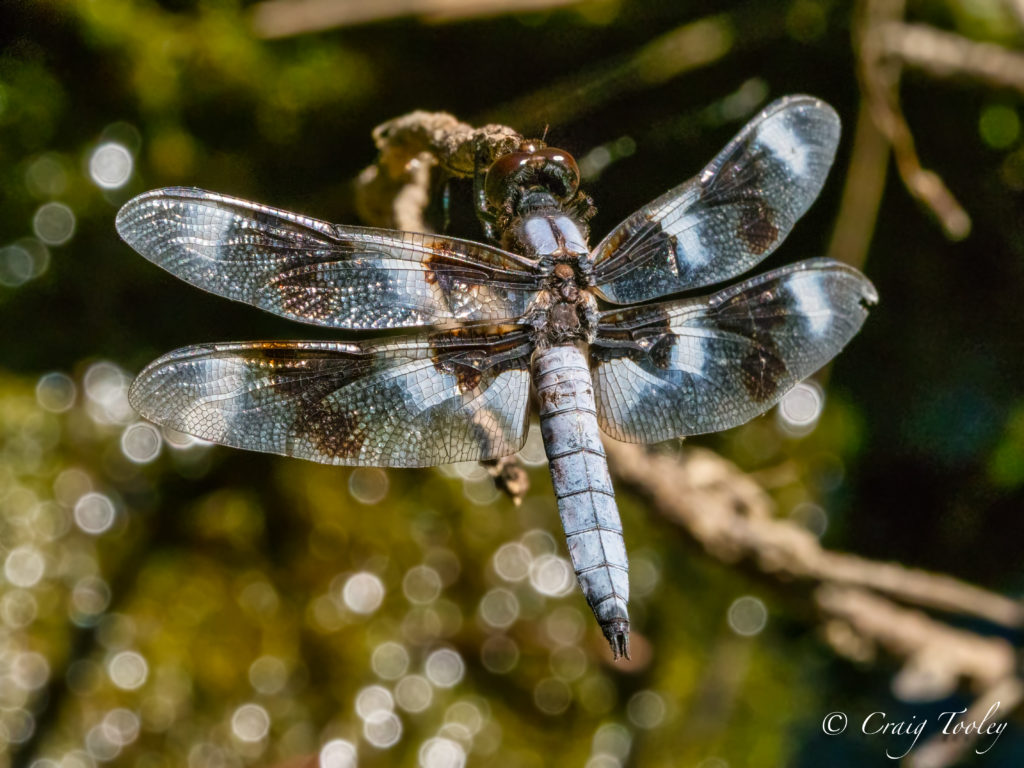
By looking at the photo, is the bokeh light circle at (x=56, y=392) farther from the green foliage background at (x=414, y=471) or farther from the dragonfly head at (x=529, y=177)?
the dragonfly head at (x=529, y=177)

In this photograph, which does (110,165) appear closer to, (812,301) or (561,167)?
(561,167)

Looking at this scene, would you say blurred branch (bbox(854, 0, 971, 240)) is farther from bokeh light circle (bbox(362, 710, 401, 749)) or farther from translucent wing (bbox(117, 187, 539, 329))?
bokeh light circle (bbox(362, 710, 401, 749))

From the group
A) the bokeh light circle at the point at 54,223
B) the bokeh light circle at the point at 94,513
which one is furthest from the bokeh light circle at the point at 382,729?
the bokeh light circle at the point at 54,223

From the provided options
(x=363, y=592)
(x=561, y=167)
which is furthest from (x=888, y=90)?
(x=363, y=592)

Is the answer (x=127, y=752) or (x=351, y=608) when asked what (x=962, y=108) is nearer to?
(x=351, y=608)

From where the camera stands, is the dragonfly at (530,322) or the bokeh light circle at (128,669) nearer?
the dragonfly at (530,322)

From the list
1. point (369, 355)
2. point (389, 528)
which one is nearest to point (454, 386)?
point (369, 355)

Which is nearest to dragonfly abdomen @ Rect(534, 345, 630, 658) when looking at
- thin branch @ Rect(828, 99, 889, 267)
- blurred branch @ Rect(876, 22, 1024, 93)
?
thin branch @ Rect(828, 99, 889, 267)
